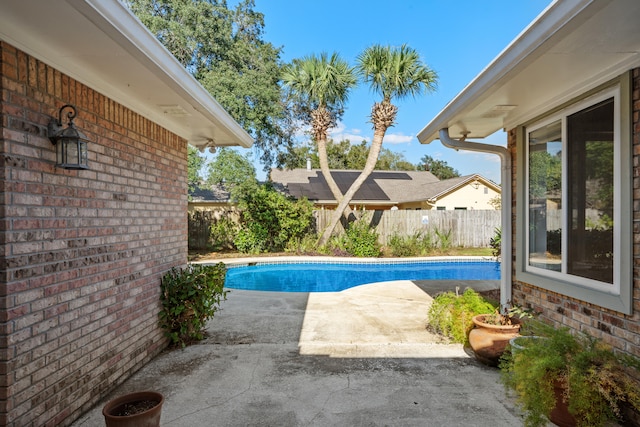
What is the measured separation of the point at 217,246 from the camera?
50.2 ft

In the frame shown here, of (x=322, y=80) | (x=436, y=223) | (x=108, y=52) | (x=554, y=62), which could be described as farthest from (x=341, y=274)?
(x=108, y=52)

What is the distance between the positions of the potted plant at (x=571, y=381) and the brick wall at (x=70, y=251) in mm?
3165

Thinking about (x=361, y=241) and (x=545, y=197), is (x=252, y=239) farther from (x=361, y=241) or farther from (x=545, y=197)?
(x=545, y=197)

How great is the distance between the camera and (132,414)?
254cm

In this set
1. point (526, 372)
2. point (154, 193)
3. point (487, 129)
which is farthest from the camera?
Result: point (487, 129)

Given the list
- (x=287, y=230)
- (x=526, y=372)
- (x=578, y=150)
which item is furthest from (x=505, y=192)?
(x=287, y=230)

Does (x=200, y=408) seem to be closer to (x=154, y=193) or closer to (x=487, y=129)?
(x=154, y=193)

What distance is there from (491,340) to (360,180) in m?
10.9

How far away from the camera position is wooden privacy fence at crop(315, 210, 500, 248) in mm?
15953

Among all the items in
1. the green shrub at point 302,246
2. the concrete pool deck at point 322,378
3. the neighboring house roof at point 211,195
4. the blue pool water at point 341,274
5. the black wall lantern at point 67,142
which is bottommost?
the blue pool water at point 341,274

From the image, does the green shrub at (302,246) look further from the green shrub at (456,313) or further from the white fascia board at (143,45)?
the white fascia board at (143,45)

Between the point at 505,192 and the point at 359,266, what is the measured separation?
867 centimetres

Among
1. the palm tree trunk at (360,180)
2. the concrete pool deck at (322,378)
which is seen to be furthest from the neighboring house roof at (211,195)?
the concrete pool deck at (322,378)

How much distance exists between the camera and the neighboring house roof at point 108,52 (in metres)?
2.01
